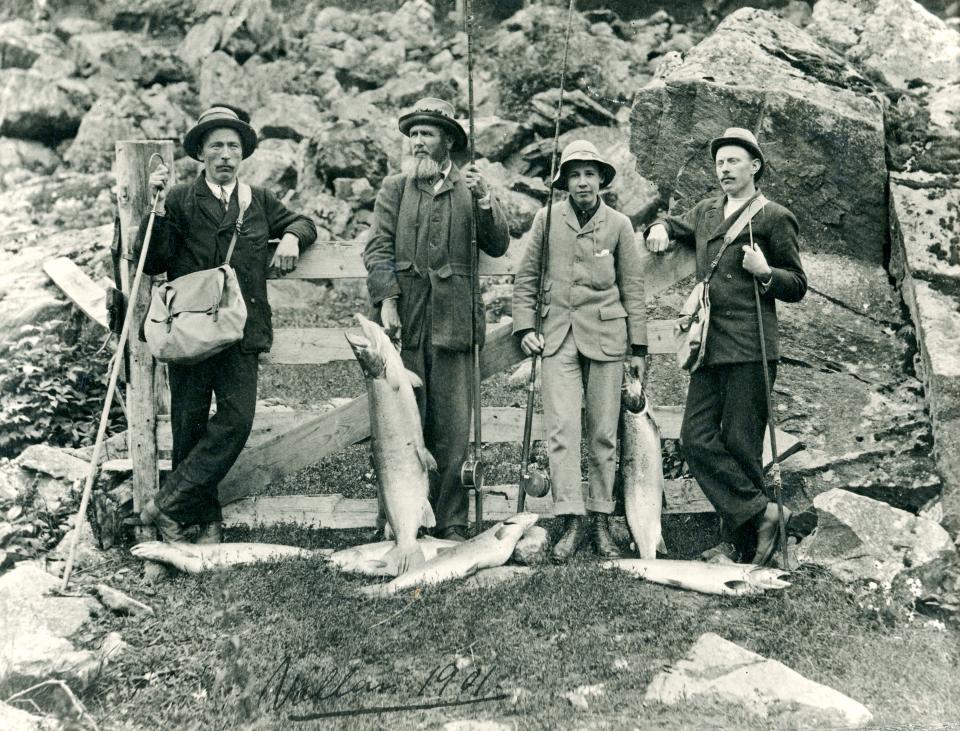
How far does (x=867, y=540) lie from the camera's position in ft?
16.8

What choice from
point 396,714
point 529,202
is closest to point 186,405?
point 396,714

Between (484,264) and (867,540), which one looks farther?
(484,264)

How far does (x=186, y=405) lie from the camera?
18.0ft

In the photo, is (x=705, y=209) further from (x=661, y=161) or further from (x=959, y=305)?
(x=661, y=161)

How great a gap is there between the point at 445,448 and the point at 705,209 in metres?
2.20

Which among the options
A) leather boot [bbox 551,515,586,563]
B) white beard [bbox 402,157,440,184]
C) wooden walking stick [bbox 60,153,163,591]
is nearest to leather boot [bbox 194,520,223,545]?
wooden walking stick [bbox 60,153,163,591]

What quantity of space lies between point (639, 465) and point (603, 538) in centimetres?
50

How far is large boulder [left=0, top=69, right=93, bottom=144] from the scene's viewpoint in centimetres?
1400

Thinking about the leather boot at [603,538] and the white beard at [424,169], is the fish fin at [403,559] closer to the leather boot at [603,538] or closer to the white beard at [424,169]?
the leather boot at [603,538]

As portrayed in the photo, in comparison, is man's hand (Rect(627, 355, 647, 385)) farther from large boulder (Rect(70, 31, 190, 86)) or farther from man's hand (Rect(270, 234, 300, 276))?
large boulder (Rect(70, 31, 190, 86))

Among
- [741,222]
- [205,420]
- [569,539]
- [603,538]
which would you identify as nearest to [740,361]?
[741,222]

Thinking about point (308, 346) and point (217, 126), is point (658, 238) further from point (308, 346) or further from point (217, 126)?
point (217, 126)

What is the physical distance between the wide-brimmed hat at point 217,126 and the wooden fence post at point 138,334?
7.3 inches

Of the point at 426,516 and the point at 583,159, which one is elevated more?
the point at 583,159
